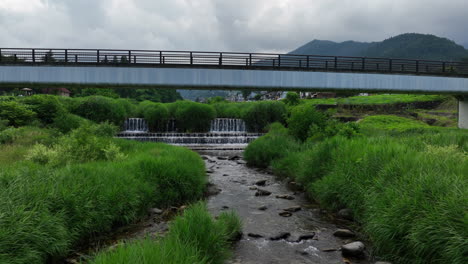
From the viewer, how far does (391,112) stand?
135 ft

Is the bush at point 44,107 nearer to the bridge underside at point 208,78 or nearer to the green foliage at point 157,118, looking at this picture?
the bridge underside at point 208,78

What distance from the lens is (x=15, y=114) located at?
20.3 m

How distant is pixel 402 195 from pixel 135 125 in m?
31.8

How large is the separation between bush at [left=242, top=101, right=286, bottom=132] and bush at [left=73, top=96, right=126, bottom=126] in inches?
564

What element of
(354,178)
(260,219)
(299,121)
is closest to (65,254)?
(260,219)

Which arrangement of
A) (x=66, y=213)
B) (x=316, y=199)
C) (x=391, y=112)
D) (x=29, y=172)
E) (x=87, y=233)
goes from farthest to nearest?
(x=391, y=112)
(x=316, y=199)
(x=29, y=172)
(x=87, y=233)
(x=66, y=213)

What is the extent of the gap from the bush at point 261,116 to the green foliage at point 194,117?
4225 millimetres

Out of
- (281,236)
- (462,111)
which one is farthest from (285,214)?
(462,111)

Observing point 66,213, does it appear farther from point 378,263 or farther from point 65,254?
point 378,263

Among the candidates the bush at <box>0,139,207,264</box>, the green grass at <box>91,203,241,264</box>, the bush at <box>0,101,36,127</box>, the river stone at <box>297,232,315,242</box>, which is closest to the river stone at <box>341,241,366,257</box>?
the river stone at <box>297,232,315,242</box>

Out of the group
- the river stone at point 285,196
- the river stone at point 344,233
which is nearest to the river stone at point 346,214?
the river stone at point 344,233

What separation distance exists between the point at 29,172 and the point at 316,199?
8663 mm

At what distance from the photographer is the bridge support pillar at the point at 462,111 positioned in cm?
2820

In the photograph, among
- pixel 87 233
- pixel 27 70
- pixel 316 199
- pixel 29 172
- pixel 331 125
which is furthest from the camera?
pixel 27 70
